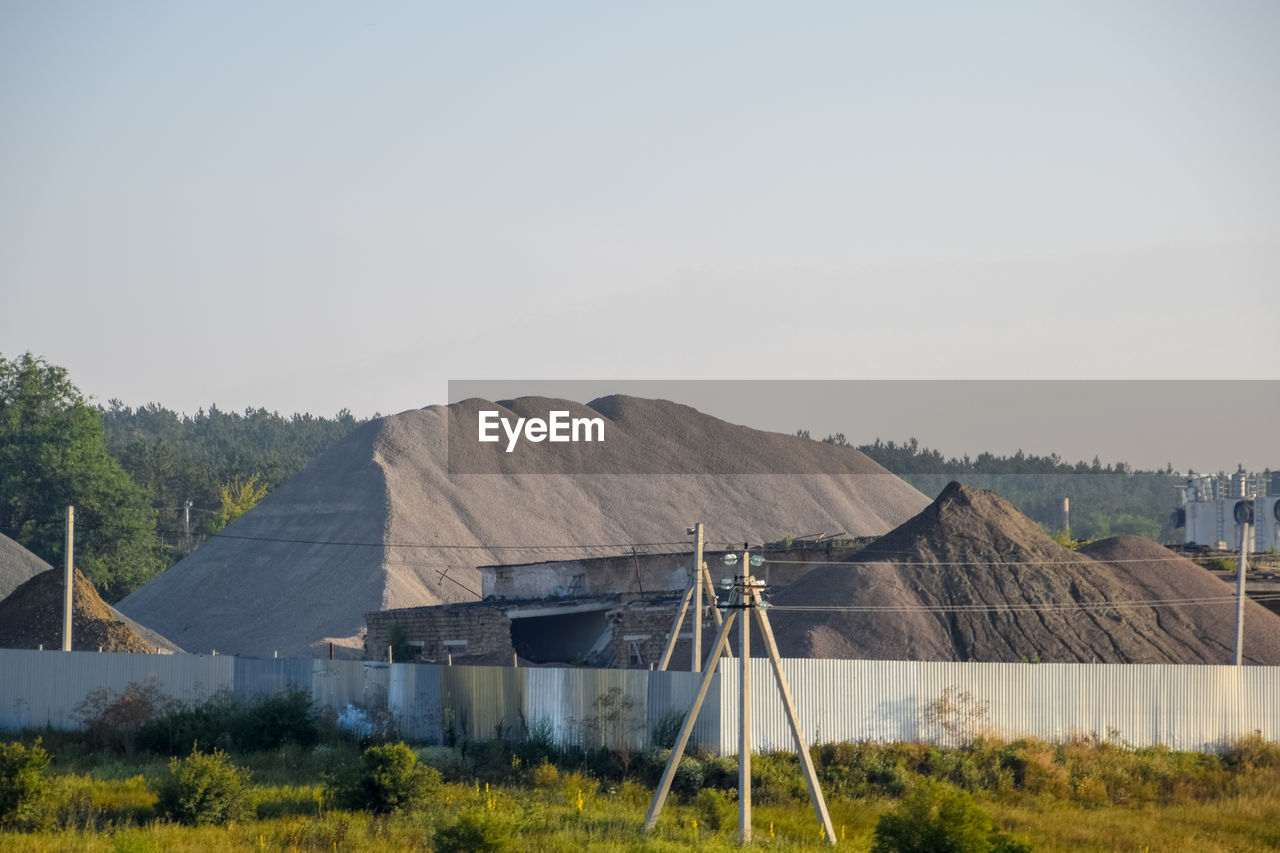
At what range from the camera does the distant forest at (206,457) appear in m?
98.5

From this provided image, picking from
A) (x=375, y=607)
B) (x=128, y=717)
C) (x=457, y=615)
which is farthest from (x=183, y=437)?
(x=128, y=717)

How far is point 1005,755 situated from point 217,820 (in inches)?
491

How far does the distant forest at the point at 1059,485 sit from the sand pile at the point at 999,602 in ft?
209

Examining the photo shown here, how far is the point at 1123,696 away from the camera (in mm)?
25125

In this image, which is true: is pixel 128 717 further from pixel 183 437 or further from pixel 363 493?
pixel 183 437

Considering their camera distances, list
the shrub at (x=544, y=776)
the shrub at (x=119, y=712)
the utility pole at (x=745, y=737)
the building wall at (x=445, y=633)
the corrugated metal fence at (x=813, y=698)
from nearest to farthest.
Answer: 1. the utility pole at (x=745, y=737)
2. the shrub at (x=544, y=776)
3. the corrugated metal fence at (x=813, y=698)
4. the shrub at (x=119, y=712)
5. the building wall at (x=445, y=633)

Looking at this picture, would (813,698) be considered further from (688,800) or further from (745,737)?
(745,737)

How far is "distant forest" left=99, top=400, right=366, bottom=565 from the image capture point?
9850cm

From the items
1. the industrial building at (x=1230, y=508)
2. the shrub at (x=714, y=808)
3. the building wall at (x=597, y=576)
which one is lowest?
the shrub at (x=714, y=808)

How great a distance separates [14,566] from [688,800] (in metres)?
42.2

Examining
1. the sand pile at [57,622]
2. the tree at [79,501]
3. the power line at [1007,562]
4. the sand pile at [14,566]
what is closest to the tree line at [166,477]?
the tree at [79,501]

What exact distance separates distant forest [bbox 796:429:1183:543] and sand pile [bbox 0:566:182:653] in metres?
70.9

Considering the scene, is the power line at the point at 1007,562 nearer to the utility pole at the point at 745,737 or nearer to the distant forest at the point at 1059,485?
the utility pole at the point at 745,737

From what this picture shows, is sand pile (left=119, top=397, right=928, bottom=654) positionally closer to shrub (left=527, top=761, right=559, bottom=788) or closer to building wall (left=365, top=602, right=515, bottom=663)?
building wall (left=365, top=602, right=515, bottom=663)
